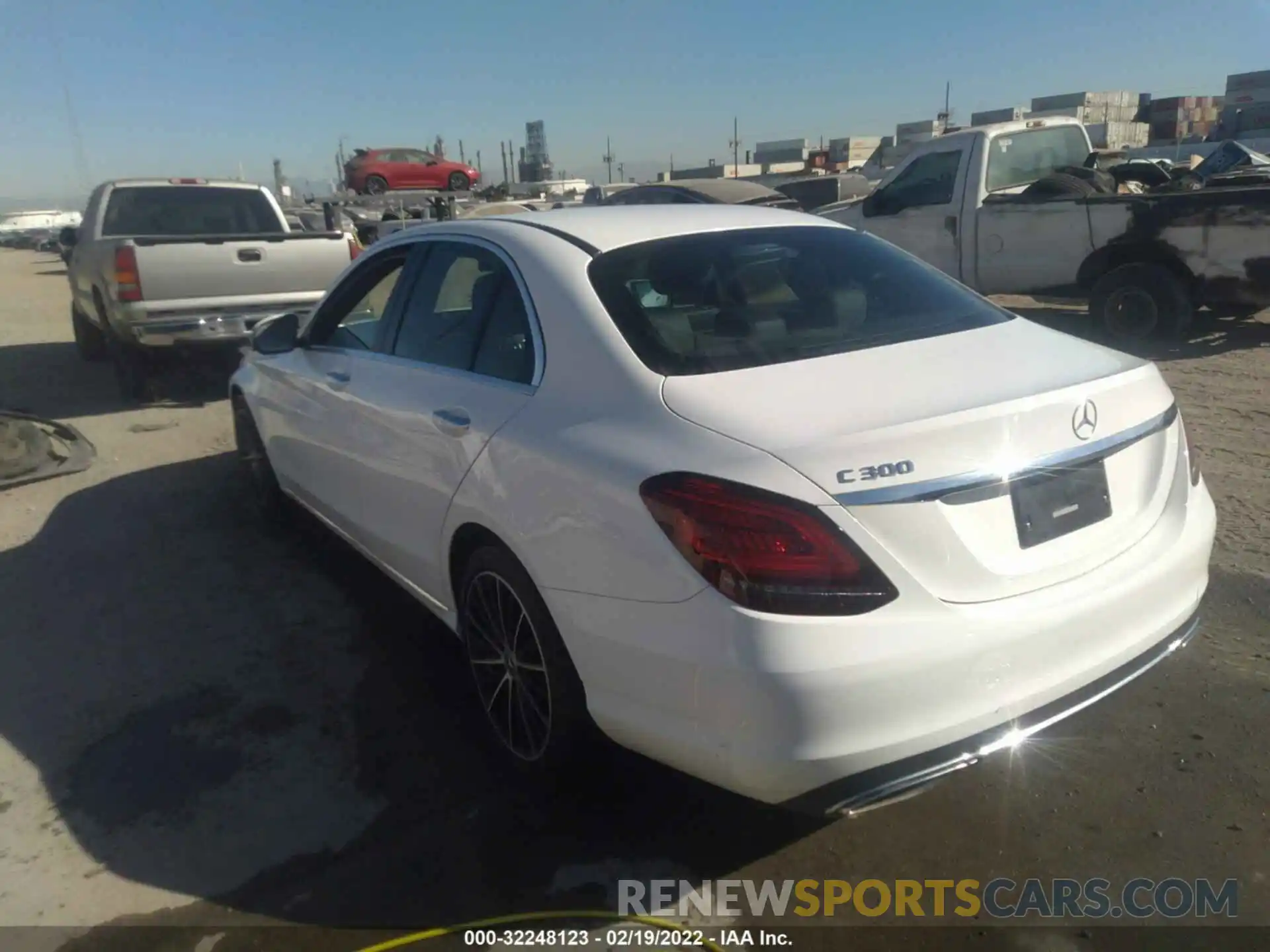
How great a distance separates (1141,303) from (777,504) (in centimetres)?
761

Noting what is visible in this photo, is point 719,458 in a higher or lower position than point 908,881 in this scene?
higher

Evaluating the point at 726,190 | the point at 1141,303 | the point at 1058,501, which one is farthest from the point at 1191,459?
the point at 726,190

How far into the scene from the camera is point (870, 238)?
3766 mm

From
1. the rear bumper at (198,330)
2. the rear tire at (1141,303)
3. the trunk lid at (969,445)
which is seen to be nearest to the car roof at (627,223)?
the trunk lid at (969,445)

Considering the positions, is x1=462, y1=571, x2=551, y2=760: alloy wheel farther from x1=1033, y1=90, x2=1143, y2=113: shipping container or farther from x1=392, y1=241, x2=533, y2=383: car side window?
x1=1033, y1=90, x2=1143, y2=113: shipping container

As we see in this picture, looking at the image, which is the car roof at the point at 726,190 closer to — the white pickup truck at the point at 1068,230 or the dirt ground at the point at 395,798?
the white pickup truck at the point at 1068,230

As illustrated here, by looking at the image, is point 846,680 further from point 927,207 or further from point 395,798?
point 927,207

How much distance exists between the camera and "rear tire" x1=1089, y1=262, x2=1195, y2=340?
838 cm

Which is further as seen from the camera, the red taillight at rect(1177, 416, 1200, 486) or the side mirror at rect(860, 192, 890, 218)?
the side mirror at rect(860, 192, 890, 218)

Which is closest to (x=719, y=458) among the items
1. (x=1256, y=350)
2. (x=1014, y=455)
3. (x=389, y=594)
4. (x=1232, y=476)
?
(x=1014, y=455)

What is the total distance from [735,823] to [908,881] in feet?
1.65

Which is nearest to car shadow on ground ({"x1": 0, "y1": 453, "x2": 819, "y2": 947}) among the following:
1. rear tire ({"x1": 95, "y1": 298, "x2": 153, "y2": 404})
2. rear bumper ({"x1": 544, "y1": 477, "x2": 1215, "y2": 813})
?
rear bumper ({"x1": 544, "y1": 477, "x2": 1215, "y2": 813})

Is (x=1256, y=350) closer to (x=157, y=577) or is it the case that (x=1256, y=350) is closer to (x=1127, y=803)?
(x=1127, y=803)

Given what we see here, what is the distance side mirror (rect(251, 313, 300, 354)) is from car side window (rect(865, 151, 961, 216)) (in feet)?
23.8
